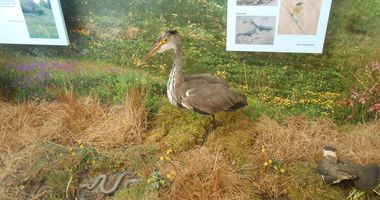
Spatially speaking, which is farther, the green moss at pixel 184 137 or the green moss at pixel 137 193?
the green moss at pixel 184 137

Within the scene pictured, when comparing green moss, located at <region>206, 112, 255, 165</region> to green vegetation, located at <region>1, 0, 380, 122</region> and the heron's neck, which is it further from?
the heron's neck

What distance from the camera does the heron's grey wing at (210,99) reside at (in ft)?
9.13

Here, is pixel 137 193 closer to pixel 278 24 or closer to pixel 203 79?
pixel 203 79

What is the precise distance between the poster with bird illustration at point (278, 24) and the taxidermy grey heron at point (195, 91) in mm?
531

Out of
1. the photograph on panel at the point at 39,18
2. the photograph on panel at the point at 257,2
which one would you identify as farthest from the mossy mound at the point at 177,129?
the photograph on panel at the point at 39,18

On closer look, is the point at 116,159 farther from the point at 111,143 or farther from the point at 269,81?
the point at 269,81

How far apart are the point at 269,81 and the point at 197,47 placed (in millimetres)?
805

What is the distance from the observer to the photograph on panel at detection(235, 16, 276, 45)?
9.84ft

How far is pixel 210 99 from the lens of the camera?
2.80m

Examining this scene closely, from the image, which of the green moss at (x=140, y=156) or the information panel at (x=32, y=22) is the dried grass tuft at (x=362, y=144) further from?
the information panel at (x=32, y=22)

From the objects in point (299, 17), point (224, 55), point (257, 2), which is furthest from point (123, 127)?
point (299, 17)

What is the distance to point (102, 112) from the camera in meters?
3.48

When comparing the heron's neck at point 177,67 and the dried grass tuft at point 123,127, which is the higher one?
the heron's neck at point 177,67

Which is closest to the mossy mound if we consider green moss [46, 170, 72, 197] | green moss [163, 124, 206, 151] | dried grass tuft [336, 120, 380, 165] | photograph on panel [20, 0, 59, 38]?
green moss [163, 124, 206, 151]
